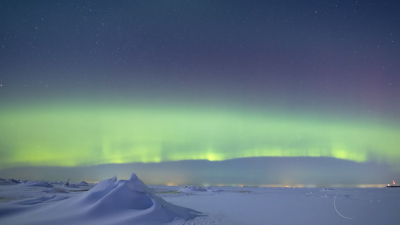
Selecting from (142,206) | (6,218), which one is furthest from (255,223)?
(6,218)

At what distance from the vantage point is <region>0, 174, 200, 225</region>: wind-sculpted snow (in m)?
9.11

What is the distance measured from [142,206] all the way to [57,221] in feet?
11.1

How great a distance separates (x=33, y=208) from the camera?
38.8 feet

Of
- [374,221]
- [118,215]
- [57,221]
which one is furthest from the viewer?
[374,221]

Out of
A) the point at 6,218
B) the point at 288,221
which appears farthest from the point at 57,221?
the point at 288,221

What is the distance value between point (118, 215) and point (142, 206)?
1.42m

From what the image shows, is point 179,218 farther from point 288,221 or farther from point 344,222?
point 344,222

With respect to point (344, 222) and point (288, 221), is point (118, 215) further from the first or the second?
point (344, 222)

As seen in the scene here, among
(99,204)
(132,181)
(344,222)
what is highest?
(132,181)

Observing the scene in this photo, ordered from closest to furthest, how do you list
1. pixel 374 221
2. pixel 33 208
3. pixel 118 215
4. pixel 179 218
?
pixel 118 215
pixel 179 218
pixel 374 221
pixel 33 208

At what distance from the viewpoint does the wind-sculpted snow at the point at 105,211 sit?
9.11 m

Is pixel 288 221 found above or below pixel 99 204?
below

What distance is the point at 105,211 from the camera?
32.3 ft

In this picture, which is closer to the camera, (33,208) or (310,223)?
(310,223)
